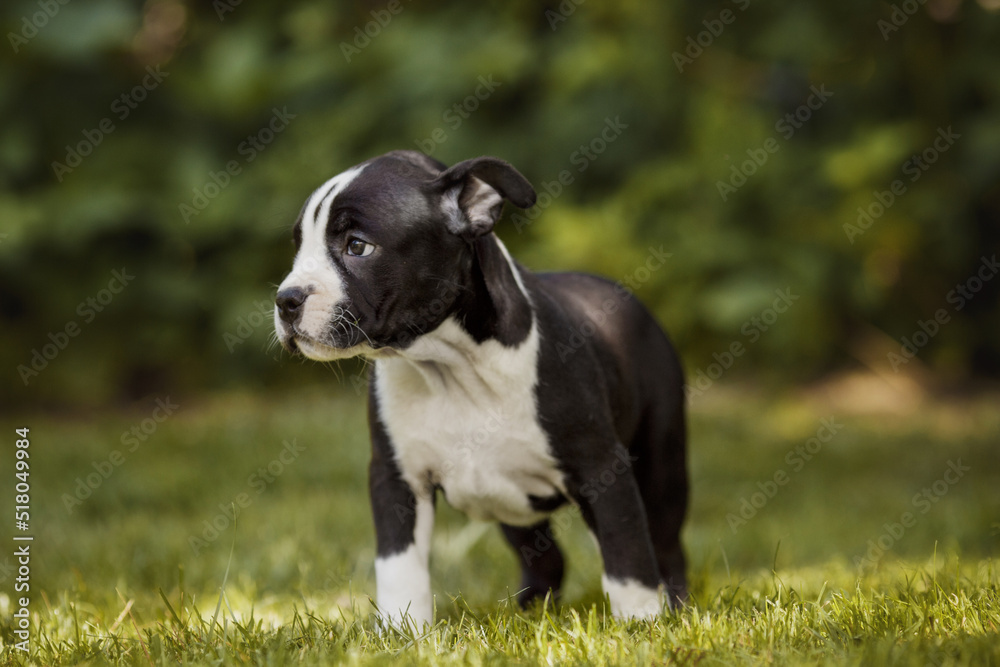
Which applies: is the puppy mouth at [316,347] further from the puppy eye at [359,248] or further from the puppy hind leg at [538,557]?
the puppy hind leg at [538,557]

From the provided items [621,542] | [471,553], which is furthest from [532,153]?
[621,542]

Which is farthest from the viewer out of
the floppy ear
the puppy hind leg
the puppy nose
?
the puppy hind leg

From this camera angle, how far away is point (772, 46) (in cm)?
775

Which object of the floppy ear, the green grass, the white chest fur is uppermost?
the floppy ear

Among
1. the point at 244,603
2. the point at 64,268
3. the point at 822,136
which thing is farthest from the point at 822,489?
the point at 64,268

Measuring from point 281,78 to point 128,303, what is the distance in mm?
2251

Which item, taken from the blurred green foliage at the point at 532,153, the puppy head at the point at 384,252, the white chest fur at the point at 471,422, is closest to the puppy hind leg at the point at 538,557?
the white chest fur at the point at 471,422

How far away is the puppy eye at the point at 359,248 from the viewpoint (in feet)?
9.26

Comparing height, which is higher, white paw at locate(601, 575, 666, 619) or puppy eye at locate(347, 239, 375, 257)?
puppy eye at locate(347, 239, 375, 257)

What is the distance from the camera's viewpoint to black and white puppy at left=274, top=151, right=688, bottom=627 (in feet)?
9.27

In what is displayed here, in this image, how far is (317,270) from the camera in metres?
2.81

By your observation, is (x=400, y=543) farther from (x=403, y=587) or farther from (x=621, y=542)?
(x=621, y=542)

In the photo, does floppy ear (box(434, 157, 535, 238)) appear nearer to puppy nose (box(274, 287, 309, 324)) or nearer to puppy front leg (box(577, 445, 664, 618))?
puppy nose (box(274, 287, 309, 324))

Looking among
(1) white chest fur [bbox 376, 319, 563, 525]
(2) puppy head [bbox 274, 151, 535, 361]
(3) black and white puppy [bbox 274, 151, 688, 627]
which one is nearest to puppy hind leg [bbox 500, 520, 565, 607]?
(3) black and white puppy [bbox 274, 151, 688, 627]
